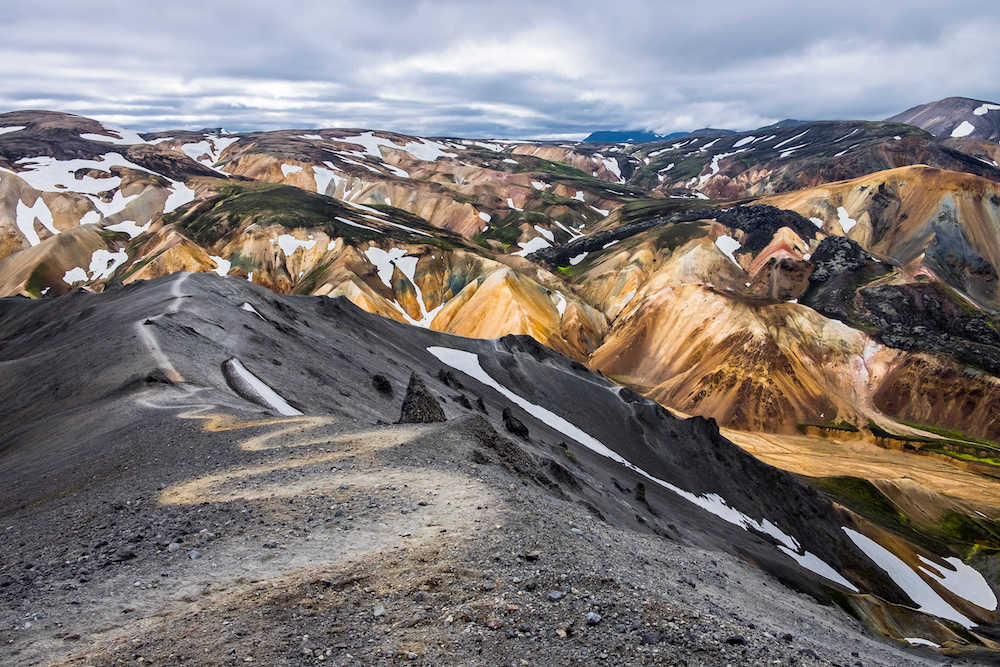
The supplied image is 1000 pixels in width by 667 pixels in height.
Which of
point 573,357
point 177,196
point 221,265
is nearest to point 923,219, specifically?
point 573,357

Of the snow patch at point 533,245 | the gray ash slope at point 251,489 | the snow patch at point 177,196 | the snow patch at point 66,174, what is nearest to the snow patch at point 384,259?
the snow patch at point 533,245

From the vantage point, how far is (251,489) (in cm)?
1501

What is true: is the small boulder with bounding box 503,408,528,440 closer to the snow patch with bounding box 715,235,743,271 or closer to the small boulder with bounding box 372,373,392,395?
the small boulder with bounding box 372,373,392,395

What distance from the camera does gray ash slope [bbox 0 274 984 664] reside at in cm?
1028

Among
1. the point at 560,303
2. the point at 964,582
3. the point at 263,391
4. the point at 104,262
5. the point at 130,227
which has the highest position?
the point at 263,391

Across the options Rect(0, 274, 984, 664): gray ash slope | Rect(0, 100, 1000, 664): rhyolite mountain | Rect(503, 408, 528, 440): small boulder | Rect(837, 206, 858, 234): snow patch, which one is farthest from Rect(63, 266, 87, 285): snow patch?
Rect(837, 206, 858, 234): snow patch

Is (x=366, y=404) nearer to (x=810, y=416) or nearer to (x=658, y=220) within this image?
(x=810, y=416)

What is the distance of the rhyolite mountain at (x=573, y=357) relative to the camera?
2319 cm

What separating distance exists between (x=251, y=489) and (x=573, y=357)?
3805 inches

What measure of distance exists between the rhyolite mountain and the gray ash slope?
220 millimetres

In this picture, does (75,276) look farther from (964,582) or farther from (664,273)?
(964,582)

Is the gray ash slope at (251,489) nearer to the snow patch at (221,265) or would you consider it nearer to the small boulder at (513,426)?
the small boulder at (513,426)

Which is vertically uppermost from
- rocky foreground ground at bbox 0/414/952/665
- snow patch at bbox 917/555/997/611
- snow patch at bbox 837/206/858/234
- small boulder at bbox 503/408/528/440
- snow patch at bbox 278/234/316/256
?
rocky foreground ground at bbox 0/414/952/665

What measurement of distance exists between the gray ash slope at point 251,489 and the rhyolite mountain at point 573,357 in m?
0.22
